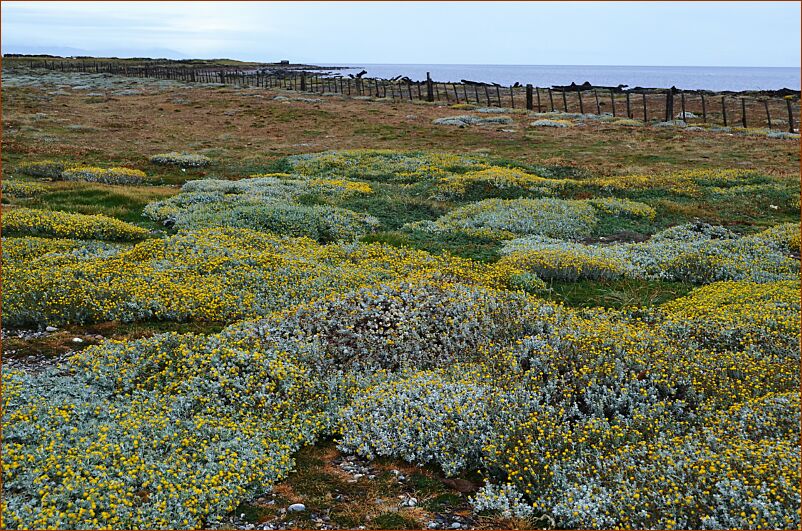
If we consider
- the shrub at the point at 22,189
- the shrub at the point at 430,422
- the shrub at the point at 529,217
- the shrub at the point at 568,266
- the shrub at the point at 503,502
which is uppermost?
the shrub at the point at 22,189

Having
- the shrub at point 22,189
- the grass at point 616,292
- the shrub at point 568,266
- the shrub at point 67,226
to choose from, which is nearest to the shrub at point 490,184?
the shrub at point 568,266

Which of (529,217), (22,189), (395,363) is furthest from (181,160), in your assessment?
(395,363)

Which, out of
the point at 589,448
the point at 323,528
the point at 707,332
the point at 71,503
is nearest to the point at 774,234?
the point at 707,332

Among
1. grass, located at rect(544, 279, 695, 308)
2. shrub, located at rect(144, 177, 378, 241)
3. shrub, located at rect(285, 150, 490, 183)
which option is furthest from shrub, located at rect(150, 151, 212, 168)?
grass, located at rect(544, 279, 695, 308)

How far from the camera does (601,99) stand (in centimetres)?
9219

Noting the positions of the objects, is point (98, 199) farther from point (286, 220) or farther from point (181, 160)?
point (181, 160)

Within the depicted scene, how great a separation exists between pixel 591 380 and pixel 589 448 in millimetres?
1514

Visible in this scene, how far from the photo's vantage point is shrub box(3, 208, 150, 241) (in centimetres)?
1720

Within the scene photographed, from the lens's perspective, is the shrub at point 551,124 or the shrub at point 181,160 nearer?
the shrub at point 181,160

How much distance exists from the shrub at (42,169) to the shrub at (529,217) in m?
19.0

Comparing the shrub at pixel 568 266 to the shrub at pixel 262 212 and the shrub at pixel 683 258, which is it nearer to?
the shrub at pixel 683 258

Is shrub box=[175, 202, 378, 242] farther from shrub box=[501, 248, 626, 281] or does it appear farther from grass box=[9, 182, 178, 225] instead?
shrub box=[501, 248, 626, 281]

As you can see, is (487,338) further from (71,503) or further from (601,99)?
(601,99)

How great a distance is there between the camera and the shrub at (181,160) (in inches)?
1309
